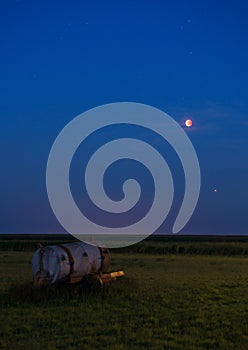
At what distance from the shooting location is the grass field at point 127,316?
35.8 ft

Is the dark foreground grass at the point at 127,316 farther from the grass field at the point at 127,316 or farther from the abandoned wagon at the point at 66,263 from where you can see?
the abandoned wagon at the point at 66,263

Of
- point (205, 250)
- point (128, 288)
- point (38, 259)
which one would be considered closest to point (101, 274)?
point (128, 288)

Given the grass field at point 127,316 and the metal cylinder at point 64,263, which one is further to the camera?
the metal cylinder at point 64,263

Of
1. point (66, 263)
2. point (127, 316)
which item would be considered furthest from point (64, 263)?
point (127, 316)

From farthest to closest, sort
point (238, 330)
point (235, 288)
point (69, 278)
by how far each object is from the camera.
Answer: point (235, 288) → point (69, 278) → point (238, 330)

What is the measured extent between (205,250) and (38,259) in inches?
1243

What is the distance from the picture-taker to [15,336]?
11.4m

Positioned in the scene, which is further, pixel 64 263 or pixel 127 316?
pixel 64 263

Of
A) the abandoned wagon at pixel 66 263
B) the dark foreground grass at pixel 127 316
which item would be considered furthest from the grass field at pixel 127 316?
the abandoned wagon at pixel 66 263

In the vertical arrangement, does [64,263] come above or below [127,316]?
above

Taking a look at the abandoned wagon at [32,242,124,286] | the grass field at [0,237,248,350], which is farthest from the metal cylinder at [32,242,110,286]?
the grass field at [0,237,248,350]

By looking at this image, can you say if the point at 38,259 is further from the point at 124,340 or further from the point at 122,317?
the point at 124,340

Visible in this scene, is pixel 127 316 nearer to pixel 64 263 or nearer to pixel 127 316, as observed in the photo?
pixel 127 316

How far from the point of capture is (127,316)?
13672mm
